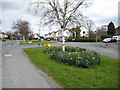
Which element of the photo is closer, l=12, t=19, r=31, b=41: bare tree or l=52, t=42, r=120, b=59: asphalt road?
l=52, t=42, r=120, b=59: asphalt road

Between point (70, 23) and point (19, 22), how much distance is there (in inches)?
1501

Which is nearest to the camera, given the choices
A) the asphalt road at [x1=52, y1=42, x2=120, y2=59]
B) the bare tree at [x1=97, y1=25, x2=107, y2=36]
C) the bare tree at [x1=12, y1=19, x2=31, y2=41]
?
the asphalt road at [x1=52, y1=42, x2=120, y2=59]

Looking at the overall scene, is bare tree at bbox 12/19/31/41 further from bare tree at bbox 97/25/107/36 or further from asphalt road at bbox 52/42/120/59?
bare tree at bbox 97/25/107/36

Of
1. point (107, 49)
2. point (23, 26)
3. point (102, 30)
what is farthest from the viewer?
point (102, 30)

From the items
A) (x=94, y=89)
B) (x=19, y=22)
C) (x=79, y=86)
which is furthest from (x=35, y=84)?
(x=19, y=22)

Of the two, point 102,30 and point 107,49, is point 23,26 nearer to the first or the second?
point 107,49

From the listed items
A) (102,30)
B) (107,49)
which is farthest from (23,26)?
(102,30)

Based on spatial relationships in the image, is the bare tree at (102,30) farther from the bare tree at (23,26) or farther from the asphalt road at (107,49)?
the asphalt road at (107,49)

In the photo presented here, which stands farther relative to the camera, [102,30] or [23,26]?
[102,30]

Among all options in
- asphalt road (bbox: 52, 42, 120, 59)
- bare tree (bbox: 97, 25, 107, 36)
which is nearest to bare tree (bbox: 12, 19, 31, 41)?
asphalt road (bbox: 52, 42, 120, 59)

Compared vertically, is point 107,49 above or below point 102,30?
below

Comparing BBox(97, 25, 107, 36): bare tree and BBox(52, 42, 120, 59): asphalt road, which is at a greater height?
BBox(97, 25, 107, 36): bare tree

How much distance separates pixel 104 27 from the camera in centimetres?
7781

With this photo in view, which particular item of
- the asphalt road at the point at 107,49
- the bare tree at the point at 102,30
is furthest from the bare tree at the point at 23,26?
the bare tree at the point at 102,30
